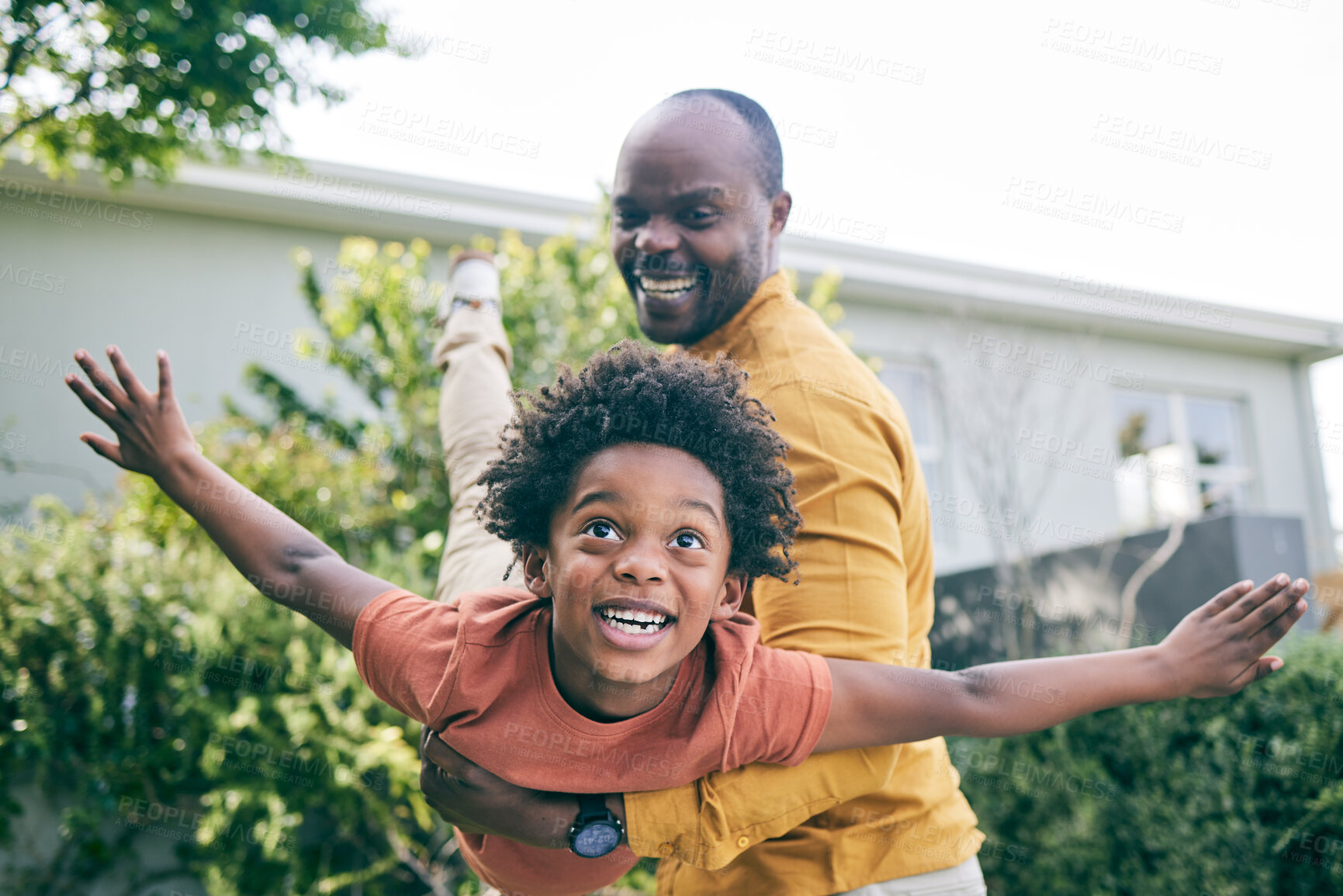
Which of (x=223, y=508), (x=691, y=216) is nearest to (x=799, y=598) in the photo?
(x=691, y=216)

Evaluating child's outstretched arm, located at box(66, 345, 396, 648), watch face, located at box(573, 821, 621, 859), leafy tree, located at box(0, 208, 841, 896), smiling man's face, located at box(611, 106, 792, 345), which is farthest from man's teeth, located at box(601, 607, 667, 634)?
leafy tree, located at box(0, 208, 841, 896)

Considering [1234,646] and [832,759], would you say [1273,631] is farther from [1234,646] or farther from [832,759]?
[832,759]

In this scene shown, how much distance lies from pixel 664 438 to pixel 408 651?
650mm

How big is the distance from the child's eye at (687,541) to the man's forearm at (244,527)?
2.64 feet

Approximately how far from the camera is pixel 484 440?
274cm

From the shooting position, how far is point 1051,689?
1693 millimetres

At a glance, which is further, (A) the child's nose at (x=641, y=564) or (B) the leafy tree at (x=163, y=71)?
(B) the leafy tree at (x=163, y=71)

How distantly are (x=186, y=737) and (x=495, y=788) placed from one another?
152 inches

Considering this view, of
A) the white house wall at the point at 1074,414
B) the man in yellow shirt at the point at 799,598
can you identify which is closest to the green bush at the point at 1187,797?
the man in yellow shirt at the point at 799,598

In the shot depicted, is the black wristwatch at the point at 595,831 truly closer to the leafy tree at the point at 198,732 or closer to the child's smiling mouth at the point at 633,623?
the child's smiling mouth at the point at 633,623

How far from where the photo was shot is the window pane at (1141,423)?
37.7 feet

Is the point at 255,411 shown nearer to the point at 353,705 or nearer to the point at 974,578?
the point at 353,705

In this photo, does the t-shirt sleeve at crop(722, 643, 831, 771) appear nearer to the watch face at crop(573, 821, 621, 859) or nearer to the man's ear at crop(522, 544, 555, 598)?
the watch face at crop(573, 821, 621, 859)

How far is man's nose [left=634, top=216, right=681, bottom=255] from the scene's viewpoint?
2066 mm
